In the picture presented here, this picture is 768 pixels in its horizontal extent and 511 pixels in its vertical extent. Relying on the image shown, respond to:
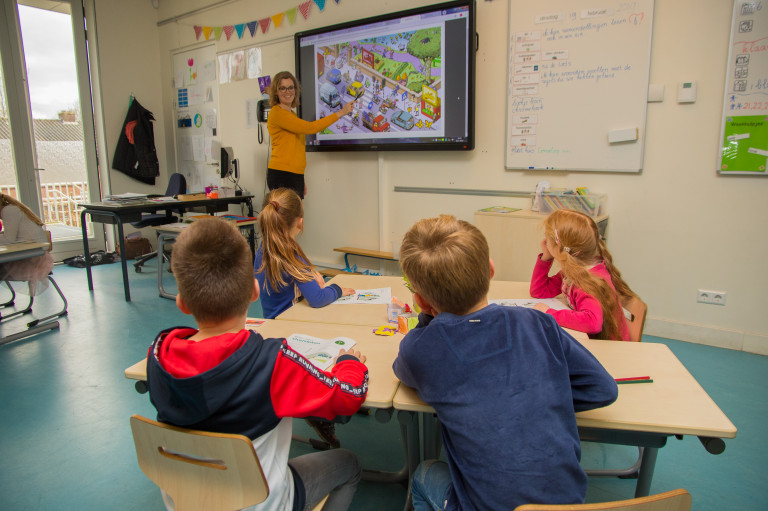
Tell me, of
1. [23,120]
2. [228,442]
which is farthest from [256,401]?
[23,120]

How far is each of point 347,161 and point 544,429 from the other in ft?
A: 12.6

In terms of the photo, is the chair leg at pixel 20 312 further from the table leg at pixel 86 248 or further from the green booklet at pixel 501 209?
the green booklet at pixel 501 209

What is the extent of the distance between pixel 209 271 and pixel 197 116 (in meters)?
5.49

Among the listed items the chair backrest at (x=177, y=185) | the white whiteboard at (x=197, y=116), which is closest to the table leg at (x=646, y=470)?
the chair backrest at (x=177, y=185)

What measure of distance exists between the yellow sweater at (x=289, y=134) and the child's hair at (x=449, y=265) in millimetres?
3184

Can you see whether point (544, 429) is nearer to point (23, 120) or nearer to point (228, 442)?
point (228, 442)

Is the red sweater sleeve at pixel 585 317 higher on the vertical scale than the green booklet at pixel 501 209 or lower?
lower

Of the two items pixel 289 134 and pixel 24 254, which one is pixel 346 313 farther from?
pixel 289 134

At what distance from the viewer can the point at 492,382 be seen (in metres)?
0.95

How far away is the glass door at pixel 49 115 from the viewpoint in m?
5.08

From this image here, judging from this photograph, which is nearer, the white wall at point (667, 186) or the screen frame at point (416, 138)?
the white wall at point (667, 186)

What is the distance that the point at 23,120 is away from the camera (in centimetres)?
515

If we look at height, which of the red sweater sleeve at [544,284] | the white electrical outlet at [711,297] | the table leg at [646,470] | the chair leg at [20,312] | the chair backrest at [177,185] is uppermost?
the chair backrest at [177,185]

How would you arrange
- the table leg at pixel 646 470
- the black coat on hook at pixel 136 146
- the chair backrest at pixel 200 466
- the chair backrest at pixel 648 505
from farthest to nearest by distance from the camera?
the black coat on hook at pixel 136 146 < the table leg at pixel 646 470 < the chair backrest at pixel 200 466 < the chair backrest at pixel 648 505
